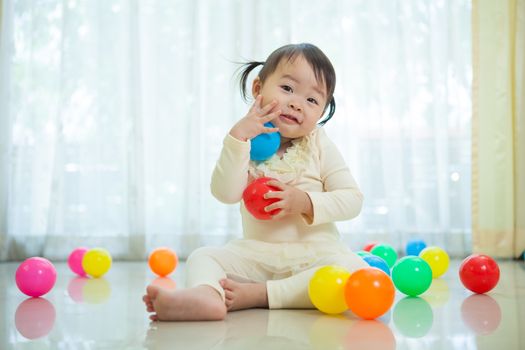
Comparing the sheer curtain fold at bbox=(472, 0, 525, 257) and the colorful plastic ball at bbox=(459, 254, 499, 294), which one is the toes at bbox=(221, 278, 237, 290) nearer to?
the colorful plastic ball at bbox=(459, 254, 499, 294)

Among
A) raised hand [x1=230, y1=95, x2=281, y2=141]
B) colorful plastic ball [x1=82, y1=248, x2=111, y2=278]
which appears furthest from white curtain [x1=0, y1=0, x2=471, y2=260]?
raised hand [x1=230, y1=95, x2=281, y2=141]

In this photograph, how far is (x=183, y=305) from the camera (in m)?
1.37

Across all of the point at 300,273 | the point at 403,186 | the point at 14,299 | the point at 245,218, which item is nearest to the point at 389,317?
the point at 300,273

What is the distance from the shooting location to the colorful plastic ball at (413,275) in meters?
1.72

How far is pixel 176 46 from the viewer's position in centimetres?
300

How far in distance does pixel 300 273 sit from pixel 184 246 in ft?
4.67

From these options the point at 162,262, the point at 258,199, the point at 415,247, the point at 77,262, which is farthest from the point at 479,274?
the point at 77,262

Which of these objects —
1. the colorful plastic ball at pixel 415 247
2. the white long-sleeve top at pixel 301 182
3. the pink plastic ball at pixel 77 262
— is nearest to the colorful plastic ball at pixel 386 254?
the colorful plastic ball at pixel 415 247

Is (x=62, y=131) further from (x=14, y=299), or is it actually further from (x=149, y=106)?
(x=14, y=299)

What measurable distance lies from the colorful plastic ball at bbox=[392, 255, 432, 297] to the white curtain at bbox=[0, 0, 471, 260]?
1.17 meters

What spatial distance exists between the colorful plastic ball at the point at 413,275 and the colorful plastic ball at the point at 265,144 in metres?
0.46

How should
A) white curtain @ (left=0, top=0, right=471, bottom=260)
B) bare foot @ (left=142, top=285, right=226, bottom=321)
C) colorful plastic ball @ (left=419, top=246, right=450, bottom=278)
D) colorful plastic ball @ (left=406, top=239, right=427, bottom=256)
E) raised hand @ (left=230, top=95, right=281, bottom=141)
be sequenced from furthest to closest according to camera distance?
→ white curtain @ (left=0, top=0, right=471, bottom=260), colorful plastic ball @ (left=406, top=239, right=427, bottom=256), colorful plastic ball @ (left=419, top=246, right=450, bottom=278), raised hand @ (left=230, top=95, right=281, bottom=141), bare foot @ (left=142, top=285, right=226, bottom=321)

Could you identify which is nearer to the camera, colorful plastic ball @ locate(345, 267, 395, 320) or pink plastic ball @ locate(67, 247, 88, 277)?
colorful plastic ball @ locate(345, 267, 395, 320)

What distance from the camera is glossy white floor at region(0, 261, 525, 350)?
3.93 ft
